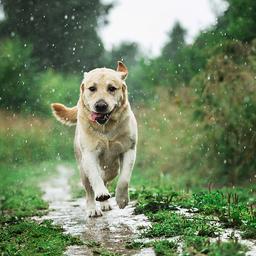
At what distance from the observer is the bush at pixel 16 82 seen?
24.5 metres

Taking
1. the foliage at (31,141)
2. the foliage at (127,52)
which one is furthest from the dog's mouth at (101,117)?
the foliage at (127,52)

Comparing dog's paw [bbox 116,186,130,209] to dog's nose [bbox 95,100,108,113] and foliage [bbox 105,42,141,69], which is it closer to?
dog's nose [bbox 95,100,108,113]

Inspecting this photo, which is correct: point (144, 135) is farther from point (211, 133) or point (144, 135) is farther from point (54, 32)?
point (54, 32)

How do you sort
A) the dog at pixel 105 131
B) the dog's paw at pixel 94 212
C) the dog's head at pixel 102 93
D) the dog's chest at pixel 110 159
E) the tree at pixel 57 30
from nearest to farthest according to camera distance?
the dog's head at pixel 102 93
the dog at pixel 105 131
the dog's chest at pixel 110 159
the dog's paw at pixel 94 212
the tree at pixel 57 30

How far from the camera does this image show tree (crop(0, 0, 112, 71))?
108 feet

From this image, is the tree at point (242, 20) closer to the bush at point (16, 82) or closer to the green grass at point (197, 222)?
the green grass at point (197, 222)

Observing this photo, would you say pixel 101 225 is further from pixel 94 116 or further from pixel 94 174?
Result: pixel 94 116

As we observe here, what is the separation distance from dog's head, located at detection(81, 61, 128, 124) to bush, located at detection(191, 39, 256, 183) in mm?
4924

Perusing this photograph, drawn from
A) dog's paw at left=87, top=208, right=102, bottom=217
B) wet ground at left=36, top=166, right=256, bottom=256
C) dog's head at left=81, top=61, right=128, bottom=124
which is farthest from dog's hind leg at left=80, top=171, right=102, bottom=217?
dog's head at left=81, top=61, right=128, bottom=124

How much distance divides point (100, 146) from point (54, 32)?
27411mm

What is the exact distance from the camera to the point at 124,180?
22.2 ft

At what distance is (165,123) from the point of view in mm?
15406

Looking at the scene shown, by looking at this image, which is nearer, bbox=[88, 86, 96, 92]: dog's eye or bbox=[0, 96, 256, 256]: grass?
bbox=[0, 96, 256, 256]: grass

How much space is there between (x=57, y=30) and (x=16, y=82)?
9.18 metres
